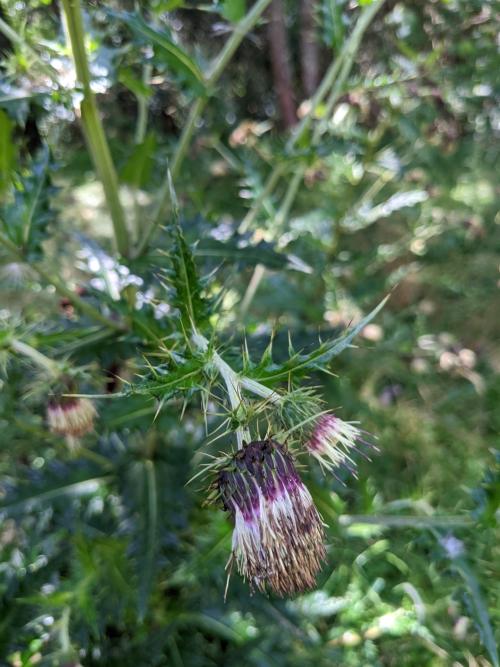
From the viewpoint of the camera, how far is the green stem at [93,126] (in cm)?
90

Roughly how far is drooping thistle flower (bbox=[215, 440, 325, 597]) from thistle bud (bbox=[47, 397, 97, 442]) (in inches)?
17.5

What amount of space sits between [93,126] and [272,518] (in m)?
0.72

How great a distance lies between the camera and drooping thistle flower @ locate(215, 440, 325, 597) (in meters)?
0.62

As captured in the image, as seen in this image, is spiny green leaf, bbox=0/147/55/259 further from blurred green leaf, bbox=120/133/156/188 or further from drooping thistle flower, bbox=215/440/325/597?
drooping thistle flower, bbox=215/440/325/597

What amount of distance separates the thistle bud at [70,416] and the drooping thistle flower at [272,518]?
17.5 inches

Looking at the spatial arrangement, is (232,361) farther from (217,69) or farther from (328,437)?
(217,69)

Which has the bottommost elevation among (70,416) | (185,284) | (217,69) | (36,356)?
(70,416)

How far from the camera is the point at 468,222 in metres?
1.93

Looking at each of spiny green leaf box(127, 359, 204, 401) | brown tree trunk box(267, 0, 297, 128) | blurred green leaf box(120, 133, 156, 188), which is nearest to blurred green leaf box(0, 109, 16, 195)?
blurred green leaf box(120, 133, 156, 188)

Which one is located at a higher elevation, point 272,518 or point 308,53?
point 308,53

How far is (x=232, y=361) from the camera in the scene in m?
0.83

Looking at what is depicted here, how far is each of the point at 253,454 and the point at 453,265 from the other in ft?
5.85

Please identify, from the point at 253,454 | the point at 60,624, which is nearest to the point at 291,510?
the point at 253,454

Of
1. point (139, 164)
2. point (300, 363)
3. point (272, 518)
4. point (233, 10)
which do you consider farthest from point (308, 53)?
point (272, 518)
